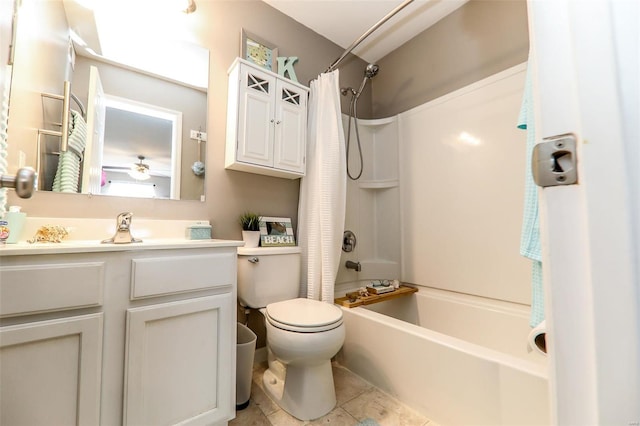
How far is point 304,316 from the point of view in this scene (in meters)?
1.21

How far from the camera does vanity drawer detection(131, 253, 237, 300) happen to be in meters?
0.89

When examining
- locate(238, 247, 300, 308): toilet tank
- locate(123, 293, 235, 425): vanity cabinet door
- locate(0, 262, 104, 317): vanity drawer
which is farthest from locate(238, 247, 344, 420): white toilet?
locate(0, 262, 104, 317): vanity drawer

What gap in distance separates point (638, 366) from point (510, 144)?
5.41 feet

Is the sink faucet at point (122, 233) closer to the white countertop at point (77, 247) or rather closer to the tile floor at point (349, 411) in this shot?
the white countertop at point (77, 247)

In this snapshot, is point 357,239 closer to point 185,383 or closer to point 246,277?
point 246,277

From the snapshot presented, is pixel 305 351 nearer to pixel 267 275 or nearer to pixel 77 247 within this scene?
pixel 267 275

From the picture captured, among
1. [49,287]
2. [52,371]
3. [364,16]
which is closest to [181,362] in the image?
[52,371]

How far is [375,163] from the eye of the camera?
2.32 meters

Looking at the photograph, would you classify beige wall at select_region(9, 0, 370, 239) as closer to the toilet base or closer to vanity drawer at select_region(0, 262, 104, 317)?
vanity drawer at select_region(0, 262, 104, 317)

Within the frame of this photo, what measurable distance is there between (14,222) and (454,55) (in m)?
2.63

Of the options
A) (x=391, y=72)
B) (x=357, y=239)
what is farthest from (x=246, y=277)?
(x=391, y=72)

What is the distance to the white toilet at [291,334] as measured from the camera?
1.13 m

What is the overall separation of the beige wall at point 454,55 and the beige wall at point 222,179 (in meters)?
0.81

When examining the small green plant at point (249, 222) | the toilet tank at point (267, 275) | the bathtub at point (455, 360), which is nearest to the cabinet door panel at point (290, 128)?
the small green plant at point (249, 222)
